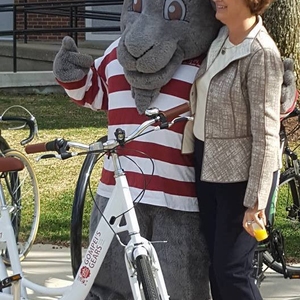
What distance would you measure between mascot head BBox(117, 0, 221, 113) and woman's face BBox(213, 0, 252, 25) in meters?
0.24

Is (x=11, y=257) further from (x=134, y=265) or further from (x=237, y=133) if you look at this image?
(x=237, y=133)

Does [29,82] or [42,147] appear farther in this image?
[29,82]

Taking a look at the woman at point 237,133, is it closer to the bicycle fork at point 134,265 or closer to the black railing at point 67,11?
the bicycle fork at point 134,265

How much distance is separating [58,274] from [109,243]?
1.82m

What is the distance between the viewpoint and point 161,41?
3135mm

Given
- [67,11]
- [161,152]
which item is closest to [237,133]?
[161,152]

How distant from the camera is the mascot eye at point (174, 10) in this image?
3.19 meters

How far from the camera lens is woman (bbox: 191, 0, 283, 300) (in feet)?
9.52

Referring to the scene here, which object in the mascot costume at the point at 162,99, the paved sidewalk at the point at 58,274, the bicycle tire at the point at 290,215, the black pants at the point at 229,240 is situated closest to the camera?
the black pants at the point at 229,240

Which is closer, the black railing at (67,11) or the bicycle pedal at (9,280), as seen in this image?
the bicycle pedal at (9,280)

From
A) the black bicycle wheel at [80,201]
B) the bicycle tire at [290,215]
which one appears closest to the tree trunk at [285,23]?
the bicycle tire at [290,215]

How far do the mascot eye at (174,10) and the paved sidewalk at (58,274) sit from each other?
1.99 meters

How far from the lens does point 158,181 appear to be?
3.21 meters

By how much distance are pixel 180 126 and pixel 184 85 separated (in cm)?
17
